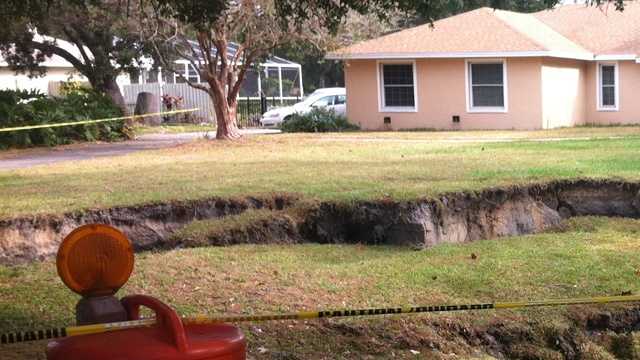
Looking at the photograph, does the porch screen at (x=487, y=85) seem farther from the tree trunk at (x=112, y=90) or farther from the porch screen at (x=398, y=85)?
the tree trunk at (x=112, y=90)

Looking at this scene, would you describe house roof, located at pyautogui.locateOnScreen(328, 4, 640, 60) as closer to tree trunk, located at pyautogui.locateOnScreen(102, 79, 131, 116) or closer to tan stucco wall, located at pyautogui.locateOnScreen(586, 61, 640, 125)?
tan stucco wall, located at pyautogui.locateOnScreen(586, 61, 640, 125)

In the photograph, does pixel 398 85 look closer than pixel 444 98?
No

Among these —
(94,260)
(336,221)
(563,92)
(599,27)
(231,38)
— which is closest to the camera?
(94,260)

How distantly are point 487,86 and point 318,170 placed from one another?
49.7ft

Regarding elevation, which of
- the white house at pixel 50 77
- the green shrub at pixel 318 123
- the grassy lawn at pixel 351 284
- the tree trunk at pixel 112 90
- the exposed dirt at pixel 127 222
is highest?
the white house at pixel 50 77

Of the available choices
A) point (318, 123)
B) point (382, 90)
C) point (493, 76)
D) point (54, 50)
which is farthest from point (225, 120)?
point (54, 50)

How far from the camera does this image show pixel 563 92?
28.5 meters

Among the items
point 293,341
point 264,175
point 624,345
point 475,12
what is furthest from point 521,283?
point 475,12

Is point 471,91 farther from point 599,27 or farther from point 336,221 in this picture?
point 336,221

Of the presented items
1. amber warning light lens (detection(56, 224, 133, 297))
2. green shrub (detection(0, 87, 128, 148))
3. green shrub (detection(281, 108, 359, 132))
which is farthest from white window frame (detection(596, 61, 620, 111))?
amber warning light lens (detection(56, 224, 133, 297))

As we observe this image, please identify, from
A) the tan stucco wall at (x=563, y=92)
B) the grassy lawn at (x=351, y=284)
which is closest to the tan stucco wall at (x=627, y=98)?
the tan stucco wall at (x=563, y=92)

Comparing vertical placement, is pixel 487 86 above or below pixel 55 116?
above

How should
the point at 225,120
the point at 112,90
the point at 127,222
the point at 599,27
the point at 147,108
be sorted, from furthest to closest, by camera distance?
the point at 147,108 → the point at 112,90 → the point at 599,27 → the point at 225,120 → the point at 127,222

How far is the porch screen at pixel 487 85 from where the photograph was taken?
2800 cm
